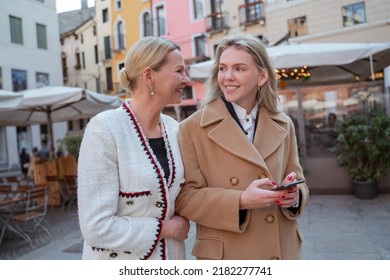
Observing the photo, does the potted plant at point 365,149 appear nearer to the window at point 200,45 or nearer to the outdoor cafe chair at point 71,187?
the window at point 200,45

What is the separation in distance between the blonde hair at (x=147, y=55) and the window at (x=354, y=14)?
4.72ft

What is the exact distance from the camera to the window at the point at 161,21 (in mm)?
2447

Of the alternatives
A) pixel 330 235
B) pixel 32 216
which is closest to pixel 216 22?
pixel 330 235

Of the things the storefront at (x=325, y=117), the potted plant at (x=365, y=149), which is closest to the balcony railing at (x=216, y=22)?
the potted plant at (x=365, y=149)

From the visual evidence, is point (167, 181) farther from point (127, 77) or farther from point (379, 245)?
point (379, 245)

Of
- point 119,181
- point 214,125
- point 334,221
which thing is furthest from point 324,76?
point 119,181

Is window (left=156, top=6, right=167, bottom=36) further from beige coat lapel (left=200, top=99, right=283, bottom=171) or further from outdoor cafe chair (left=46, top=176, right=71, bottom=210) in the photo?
outdoor cafe chair (left=46, top=176, right=71, bottom=210)

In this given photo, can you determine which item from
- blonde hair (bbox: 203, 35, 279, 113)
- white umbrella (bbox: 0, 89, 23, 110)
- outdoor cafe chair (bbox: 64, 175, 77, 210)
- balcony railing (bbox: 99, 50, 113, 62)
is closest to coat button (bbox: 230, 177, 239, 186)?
blonde hair (bbox: 203, 35, 279, 113)

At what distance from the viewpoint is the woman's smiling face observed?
1.51 metres

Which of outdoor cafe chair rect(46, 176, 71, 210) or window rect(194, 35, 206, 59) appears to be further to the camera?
outdoor cafe chair rect(46, 176, 71, 210)

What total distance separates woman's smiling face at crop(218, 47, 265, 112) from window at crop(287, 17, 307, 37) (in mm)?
1135

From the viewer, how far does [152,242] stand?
1.44 m

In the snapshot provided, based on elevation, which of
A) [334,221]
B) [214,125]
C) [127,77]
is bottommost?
[334,221]

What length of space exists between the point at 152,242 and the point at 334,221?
3314 mm
